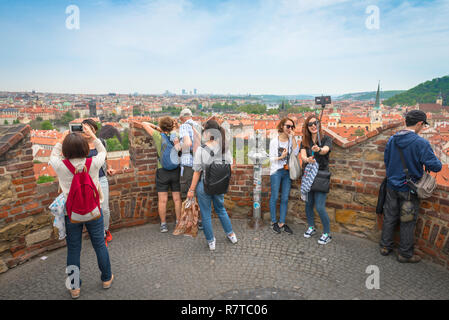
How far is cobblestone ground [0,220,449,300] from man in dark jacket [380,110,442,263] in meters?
0.27

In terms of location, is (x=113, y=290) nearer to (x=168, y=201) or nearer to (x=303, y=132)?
(x=168, y=201)

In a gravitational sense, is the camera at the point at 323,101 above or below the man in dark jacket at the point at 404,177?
above

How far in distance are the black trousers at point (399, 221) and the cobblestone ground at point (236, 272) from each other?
0.62ft

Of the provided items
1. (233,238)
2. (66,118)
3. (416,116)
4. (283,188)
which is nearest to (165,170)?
(233,238)

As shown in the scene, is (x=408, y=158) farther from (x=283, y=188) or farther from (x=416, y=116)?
(x=283, y=188)

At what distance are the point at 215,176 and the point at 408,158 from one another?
221 centimetres

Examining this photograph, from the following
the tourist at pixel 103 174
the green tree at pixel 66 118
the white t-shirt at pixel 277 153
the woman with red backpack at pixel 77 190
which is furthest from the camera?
the green tree at pixel 66 118

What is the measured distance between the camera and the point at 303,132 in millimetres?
4215

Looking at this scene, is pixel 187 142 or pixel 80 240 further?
pixel 187 142

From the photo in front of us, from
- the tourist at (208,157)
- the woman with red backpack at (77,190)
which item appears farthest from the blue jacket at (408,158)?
the woman with red backpack at (77,190)

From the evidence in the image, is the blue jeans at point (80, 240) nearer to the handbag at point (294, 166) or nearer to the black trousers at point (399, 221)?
the handbag at point (294, 166)

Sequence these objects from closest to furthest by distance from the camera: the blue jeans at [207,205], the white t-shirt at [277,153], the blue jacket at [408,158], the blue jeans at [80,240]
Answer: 1. the blue jeans at [80,240]
2. the blue jacket at [408,158]
3. the blue jeans at [207,205]
4. the white t-shirt at [277,153]

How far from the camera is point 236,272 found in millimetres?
3527

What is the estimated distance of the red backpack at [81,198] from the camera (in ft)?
9.31
